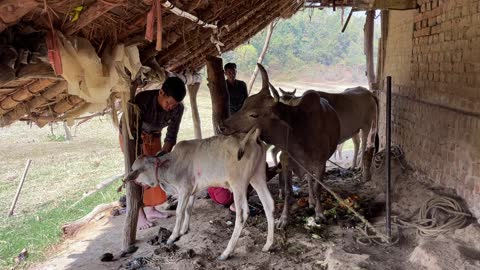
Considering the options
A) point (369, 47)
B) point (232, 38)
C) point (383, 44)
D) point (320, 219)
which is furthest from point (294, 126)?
point (369, 47)

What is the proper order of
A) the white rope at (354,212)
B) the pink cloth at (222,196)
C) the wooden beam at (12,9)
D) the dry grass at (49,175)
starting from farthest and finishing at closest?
the dry grass at (49,175), the pink cloth at (222,196), the white rope at (354,212), the wooden beam at (12,9)

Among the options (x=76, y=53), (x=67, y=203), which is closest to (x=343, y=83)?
(x=67, y=203)

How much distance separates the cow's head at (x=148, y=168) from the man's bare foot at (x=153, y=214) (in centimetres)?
140

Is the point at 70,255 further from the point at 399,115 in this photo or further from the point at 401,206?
the point at 399,115

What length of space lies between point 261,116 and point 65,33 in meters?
2.22

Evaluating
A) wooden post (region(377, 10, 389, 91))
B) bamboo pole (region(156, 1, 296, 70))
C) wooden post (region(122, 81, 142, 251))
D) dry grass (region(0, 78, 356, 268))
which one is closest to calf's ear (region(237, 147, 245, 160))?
wooden post (region(122, 81, 142, 251))

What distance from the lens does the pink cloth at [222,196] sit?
5.51 meters

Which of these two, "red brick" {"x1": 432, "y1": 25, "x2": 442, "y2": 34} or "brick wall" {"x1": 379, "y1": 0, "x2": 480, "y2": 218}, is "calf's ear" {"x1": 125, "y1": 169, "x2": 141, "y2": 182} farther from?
"red brick" {"x1": 432, "y1": 25, "x2": 442, "y2": 34}

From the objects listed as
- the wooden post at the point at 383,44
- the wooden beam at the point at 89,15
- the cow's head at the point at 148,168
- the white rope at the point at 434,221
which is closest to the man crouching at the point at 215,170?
the cow's head at the point at 148,168

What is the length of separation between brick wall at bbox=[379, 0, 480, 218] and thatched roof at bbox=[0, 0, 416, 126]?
0.97 metres

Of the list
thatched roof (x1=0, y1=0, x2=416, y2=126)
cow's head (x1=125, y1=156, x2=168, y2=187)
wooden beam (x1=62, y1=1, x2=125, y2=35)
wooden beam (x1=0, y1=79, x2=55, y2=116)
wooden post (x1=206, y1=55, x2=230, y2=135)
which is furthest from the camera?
wooden post (x1=206, y1=55, x2=230, y2=135)

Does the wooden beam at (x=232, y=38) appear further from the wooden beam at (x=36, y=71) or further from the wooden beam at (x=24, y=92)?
the wooden beam at (x=36, y=71)

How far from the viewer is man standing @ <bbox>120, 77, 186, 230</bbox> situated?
14.2ft

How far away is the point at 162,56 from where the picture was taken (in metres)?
4.87
